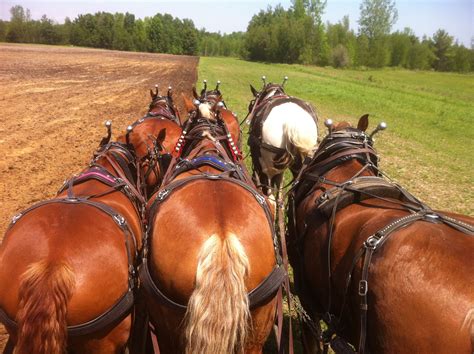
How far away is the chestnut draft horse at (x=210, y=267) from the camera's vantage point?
2328 mm

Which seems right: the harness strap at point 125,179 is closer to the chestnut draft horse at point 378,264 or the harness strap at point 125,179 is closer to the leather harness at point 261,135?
the chestnut draft horse at point 378,264

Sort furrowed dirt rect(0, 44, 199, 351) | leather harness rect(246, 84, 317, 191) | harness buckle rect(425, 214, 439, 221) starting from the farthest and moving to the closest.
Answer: furrowed dirt rect(0, 44, 199, 351) → leather harness rect(246, 84, 317, 191) → harness buckle rect(425, 214, 439, 221)

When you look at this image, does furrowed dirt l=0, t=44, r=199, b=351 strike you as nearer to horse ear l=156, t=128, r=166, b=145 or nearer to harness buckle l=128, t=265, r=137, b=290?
harness buckle l=128, t=265, r=137, b=290

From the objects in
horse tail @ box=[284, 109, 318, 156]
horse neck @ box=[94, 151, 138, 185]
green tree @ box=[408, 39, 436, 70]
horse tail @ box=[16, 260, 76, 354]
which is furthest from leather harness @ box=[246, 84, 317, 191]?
green tree @ box=[408, 39, 436, 70]

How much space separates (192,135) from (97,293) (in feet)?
7.01

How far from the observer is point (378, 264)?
2.19m

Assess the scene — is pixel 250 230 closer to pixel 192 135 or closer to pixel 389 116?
pixel 192 135

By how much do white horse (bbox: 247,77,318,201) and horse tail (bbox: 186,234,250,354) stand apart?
11.7ft

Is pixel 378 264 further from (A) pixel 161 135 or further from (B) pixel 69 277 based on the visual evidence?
(A) pixel 161 135

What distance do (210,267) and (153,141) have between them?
303 cm

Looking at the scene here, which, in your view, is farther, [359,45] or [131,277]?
[359,45]

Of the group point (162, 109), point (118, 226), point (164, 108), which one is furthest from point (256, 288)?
point (164, 108)

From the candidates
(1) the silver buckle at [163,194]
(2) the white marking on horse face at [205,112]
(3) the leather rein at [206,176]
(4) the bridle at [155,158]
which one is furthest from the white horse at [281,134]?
(1) the silver buckle at [163,194]

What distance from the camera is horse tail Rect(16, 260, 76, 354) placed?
2182mm
